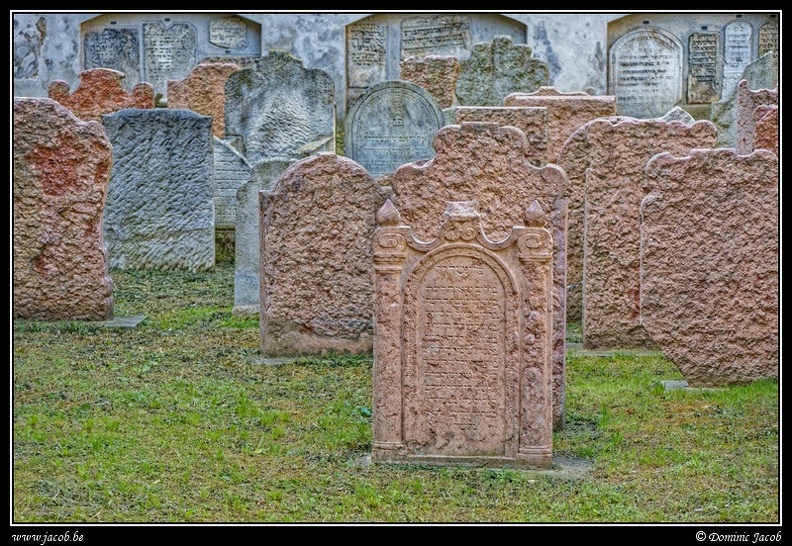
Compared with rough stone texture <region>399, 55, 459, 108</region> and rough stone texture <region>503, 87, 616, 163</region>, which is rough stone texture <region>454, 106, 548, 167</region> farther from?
rough stone texture <region>399, 55, 459, 108</region>

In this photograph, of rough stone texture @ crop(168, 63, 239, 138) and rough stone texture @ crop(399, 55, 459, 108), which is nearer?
rough stone texture @ crop(399, 55, 459, 108)

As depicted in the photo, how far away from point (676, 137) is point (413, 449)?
397cm

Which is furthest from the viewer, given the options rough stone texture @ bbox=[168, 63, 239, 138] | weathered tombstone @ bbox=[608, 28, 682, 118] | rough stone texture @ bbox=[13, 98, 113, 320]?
weathered tombstone @ bbox=[608, 28, 682, 118]

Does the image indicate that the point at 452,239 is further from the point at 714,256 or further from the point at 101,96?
the point at 101,96

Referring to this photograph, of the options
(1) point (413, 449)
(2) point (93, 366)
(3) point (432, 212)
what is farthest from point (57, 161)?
(1) point (413, 449)

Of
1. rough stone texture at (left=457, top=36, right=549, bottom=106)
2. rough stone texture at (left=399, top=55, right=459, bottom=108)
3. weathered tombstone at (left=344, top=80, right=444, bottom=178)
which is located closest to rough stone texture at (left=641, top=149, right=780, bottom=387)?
weathered tombstone at (left=344, top=80, right=444, bottom=178)

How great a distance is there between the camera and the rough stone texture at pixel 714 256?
7504 millimetres

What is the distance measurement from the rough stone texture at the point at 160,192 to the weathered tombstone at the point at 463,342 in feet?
21.9

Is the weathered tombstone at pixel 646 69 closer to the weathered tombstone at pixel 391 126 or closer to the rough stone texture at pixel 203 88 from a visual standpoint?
the rough stone texture at pixel 203 88

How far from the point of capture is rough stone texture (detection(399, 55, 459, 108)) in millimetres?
18266

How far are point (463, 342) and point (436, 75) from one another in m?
12.8

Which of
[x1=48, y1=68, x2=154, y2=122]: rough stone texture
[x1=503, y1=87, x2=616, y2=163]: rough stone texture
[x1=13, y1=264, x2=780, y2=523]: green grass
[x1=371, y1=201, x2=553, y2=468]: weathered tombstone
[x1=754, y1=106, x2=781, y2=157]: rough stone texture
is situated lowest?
[x1=13, y1=264, x2=780, y2=523]: green grass

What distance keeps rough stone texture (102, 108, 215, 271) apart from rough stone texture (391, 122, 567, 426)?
19.4 ft

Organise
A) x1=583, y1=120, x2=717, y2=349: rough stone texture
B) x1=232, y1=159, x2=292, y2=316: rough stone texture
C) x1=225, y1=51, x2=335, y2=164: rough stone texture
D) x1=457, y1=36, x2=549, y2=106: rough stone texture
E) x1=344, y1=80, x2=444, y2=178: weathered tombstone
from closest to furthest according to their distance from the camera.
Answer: x1=583, y1=120, x2=717, y2=349: rough stone texture
x1=232, y1=159, x2=292, y2=316: rough stone texture
x1=344, y1=80, x2=444, y2=178: weathered tombstone
x1=225, y1=51, x2=335, y2=164: rough stone texture
x1=457, y1=36, x2=549, y2=106: rough stone texture
